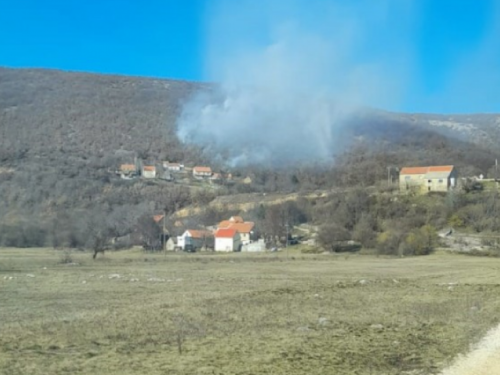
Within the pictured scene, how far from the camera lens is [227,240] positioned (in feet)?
320

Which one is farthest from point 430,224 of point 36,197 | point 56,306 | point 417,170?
point 56,306

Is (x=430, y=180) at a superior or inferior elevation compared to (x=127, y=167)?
inferior

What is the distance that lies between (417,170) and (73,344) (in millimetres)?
111668

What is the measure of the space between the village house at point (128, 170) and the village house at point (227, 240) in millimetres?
62097

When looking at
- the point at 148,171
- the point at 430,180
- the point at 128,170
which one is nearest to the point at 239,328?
the point at 430,180

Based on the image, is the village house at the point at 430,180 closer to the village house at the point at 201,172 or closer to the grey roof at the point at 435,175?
the grey roof at the point at 435,175

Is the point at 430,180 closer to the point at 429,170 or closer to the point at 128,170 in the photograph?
the point at 429,170

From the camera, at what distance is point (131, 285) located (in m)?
33.0

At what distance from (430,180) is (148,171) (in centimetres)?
8126

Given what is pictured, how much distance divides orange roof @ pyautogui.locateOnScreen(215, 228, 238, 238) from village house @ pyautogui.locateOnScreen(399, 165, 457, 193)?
1423 inches

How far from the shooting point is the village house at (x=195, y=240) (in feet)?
328

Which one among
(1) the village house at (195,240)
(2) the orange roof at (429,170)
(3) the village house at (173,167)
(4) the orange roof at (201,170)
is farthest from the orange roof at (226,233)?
(4) the orange roof at (201,170)

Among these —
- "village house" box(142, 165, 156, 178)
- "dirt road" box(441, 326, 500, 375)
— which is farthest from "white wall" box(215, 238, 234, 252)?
"dirt road" box(441, 326, 500, 375)

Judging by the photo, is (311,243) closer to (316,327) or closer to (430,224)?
(430,224)
